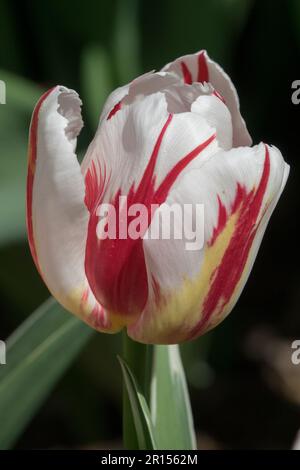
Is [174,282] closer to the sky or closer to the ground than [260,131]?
closer to the ground

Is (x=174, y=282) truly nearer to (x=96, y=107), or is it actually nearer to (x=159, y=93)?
(x=159, y=93)

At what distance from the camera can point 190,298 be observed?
490 millimetres

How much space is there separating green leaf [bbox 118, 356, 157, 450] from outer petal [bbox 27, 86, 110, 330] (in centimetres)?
3

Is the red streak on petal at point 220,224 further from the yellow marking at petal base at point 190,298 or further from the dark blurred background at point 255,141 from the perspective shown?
the dark blurred background at point 255,141

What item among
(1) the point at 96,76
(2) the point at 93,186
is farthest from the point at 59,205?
(1) the point at 96,76

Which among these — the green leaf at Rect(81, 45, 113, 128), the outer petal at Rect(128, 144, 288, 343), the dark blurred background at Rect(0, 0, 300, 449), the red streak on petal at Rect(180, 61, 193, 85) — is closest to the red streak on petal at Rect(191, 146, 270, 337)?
the outer petal at Rect(128, 144, 288, 343)

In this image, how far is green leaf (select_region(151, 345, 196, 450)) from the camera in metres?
0.67

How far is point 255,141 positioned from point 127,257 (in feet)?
3.23

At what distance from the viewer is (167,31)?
4.30ft

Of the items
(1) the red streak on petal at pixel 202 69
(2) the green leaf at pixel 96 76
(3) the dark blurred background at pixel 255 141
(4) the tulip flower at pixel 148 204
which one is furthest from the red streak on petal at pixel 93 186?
(2) the green leaf at pixel 96 76

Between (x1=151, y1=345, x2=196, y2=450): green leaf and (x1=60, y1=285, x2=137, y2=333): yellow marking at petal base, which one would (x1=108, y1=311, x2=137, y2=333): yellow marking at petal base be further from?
(x1=151, y1=345, x2=196, y2=450): green leaf

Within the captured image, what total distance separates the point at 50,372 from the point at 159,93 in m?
0.24

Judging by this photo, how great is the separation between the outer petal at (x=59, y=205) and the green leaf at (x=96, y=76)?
2.59 feet
